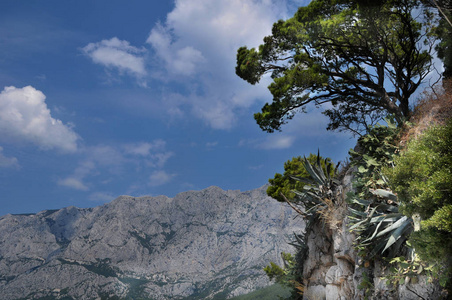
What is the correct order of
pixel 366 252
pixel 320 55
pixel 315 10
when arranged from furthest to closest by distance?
1. pixel 320 55
2. pixel 315 10
3. pixel 366 252

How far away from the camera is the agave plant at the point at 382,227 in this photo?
812cm

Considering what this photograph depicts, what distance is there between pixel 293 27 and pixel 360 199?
11.3 metres

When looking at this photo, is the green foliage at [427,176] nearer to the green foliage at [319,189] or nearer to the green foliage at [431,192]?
the green foliage at [431,192]

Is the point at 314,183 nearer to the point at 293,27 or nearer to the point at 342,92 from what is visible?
the point at 342,92

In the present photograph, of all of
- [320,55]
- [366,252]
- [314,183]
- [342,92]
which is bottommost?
[366,252]

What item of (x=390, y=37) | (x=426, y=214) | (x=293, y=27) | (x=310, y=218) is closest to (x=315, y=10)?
(x=293, y=27)

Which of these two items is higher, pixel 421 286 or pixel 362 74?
pixel 362 74

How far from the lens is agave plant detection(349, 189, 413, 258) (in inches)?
320

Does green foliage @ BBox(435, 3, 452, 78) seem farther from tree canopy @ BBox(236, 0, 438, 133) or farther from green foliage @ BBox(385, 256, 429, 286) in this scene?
green foliage @ BBox(385, 256, 429, 286)

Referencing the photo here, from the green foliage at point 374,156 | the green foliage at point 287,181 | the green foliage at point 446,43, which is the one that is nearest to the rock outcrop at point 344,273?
the green foliage at point 374,156

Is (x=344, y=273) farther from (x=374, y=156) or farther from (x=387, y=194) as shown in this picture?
(x=374, y=156)

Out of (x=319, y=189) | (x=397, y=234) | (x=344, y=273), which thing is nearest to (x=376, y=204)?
(x=397, y=234)

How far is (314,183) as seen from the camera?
1327cm

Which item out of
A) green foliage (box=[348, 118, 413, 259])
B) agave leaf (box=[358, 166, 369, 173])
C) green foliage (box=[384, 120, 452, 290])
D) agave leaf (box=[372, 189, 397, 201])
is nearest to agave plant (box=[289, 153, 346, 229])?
green foliage (box=[348, 118, 413, 259])
